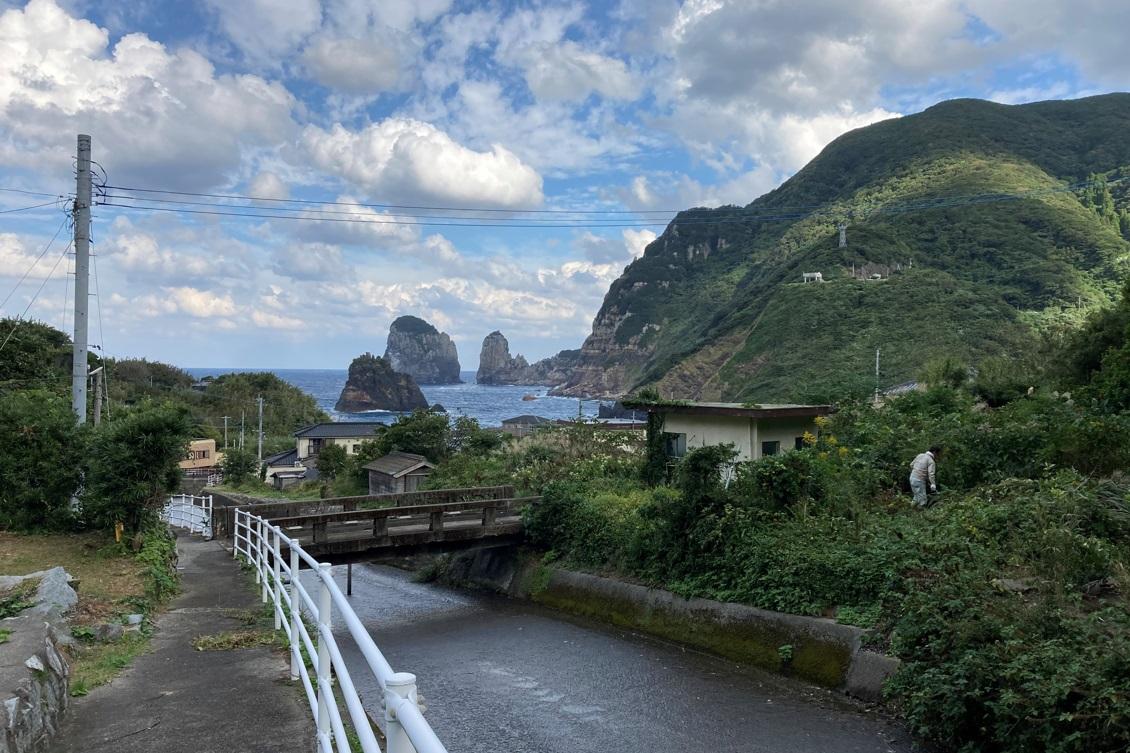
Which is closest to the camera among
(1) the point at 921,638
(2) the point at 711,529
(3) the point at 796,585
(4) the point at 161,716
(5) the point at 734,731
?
(4) the point at 161,716

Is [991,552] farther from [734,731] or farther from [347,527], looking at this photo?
[347,527]

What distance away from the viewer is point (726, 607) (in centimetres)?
1197

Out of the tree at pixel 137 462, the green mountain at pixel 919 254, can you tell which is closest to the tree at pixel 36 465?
the tree at pixel 137 462

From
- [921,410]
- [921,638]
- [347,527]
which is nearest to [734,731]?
[921,638]

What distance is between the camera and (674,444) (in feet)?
66.8

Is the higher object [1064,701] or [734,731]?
[1064,701]

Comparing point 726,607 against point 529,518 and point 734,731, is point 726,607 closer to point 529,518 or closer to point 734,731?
point 734,731

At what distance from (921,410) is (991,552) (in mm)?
10457

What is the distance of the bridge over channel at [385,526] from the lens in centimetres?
1537

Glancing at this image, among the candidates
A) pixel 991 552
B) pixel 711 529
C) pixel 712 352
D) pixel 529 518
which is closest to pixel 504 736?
pixel 711 529

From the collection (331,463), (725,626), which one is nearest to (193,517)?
(725,626)

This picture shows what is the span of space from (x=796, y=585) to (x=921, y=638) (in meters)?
2.95

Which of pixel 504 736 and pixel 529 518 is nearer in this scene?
pixel 504 736

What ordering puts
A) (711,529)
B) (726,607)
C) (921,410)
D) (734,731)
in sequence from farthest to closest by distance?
(921,410) → (711,529) → (726,607) → (734,731)
